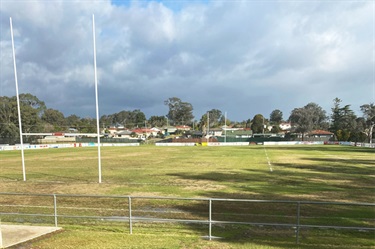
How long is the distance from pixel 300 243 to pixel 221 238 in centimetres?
208

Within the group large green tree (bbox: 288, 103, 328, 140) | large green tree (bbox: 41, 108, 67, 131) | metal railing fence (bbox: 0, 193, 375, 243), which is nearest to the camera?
metal railing fence (bbox: 0, 193, 375, 243)

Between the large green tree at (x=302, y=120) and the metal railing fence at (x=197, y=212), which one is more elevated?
the large green tree at (x=302, y=120)

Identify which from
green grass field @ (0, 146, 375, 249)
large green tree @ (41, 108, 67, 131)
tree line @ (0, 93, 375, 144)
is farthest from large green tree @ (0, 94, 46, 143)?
green grass field @ (0, 146, 375, 249)

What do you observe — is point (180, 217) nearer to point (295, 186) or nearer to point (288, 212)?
point (288, 212)

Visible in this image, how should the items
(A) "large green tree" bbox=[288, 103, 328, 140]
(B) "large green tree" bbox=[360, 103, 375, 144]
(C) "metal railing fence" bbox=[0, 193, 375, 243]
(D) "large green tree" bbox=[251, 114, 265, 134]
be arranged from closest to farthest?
(C) "metal railing fence" bbox=[0, 193, 375, 243] < (B) "large green tree" bbox=[360, 103, 375, 144] < (A) "large green tree" bbox=[288, 103, 328, 140] < (D) "large green tree" bbox=[251, 114, 265, 134]

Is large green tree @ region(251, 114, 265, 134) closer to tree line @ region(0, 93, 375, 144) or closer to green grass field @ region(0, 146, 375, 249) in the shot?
tree line @ region(0, 93, 375, 144)

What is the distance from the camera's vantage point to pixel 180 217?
11820mm

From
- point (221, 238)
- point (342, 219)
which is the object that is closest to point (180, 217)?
point (221, 238)

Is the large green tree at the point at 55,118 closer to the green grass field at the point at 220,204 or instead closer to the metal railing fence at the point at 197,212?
the green grass field at the point at 220,204

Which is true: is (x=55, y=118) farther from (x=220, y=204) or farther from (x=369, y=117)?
(x=220, y=204)

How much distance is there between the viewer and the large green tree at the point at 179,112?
7569 inches

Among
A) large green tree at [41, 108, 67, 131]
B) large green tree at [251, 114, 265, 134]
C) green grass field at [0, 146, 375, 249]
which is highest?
large green tree at [41, 108, 67, 131]

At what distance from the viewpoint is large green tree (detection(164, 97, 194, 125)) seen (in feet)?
631

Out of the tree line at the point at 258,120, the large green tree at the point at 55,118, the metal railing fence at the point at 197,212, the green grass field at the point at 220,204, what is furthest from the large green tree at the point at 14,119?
the metal railing fence at the point at 197,212
